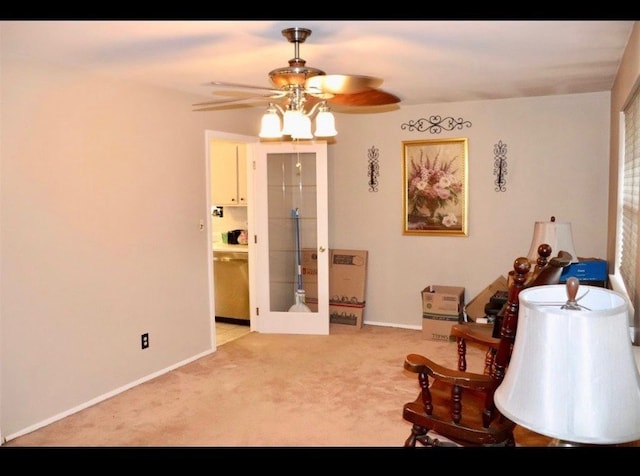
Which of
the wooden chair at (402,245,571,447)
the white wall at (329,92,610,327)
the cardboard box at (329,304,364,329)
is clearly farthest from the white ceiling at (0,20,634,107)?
the cardboard box at (329,304,364,329)

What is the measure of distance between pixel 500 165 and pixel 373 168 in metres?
1.27

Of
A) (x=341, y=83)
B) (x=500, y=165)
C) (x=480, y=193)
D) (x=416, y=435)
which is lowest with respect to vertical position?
(x=416, y=435)

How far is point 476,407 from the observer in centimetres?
250

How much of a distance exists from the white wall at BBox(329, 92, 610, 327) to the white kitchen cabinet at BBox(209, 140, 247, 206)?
37.7 inches

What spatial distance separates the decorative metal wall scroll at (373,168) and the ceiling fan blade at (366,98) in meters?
2.47

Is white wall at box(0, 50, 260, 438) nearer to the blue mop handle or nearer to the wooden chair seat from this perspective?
the blue mop handle

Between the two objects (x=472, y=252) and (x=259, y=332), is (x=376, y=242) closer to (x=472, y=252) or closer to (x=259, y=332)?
(x=472, y=252)

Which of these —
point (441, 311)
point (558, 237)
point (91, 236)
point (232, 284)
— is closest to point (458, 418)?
point (558, 237)

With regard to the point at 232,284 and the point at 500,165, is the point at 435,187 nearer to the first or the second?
the point at 500,165

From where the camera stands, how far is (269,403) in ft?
12.2

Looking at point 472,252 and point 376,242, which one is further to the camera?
point 376,242

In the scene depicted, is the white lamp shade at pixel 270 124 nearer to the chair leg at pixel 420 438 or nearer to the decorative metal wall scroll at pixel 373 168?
the chair leg at pixel 420 438
